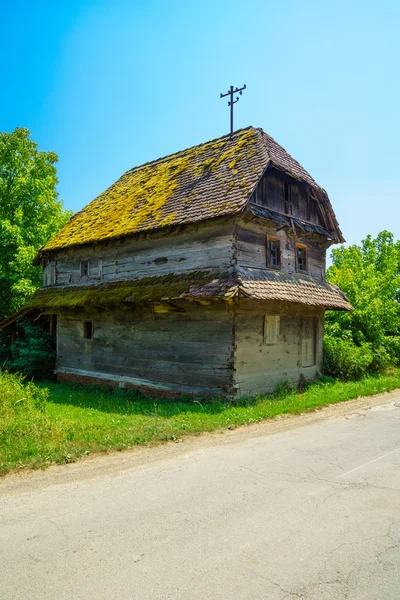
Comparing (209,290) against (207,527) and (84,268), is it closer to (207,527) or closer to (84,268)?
(207,527)

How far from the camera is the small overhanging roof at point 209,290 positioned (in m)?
12.2

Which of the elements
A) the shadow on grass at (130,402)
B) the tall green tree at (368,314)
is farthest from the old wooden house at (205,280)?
the tall green tree at (368,314)

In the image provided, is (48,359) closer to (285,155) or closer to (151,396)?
(151,396)

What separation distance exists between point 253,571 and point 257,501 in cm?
162

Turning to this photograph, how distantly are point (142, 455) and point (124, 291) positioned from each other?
8.39m

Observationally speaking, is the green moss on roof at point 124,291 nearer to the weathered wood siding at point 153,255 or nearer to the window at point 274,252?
the weathered wood siding at point 153,255

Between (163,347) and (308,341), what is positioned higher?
(308,341)

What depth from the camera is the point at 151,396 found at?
47.6 ft

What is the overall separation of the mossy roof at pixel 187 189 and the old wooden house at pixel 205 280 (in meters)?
0.07

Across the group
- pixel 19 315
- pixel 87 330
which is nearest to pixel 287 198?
pixel 87 330

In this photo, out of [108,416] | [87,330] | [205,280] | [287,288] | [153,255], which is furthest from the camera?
[87,330]

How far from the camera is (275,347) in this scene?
1432 centimetres

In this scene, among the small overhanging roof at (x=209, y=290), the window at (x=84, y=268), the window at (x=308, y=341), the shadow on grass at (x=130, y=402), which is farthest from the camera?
the window at (x=84, y=268)

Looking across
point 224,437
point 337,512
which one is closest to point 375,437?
point 224,437
